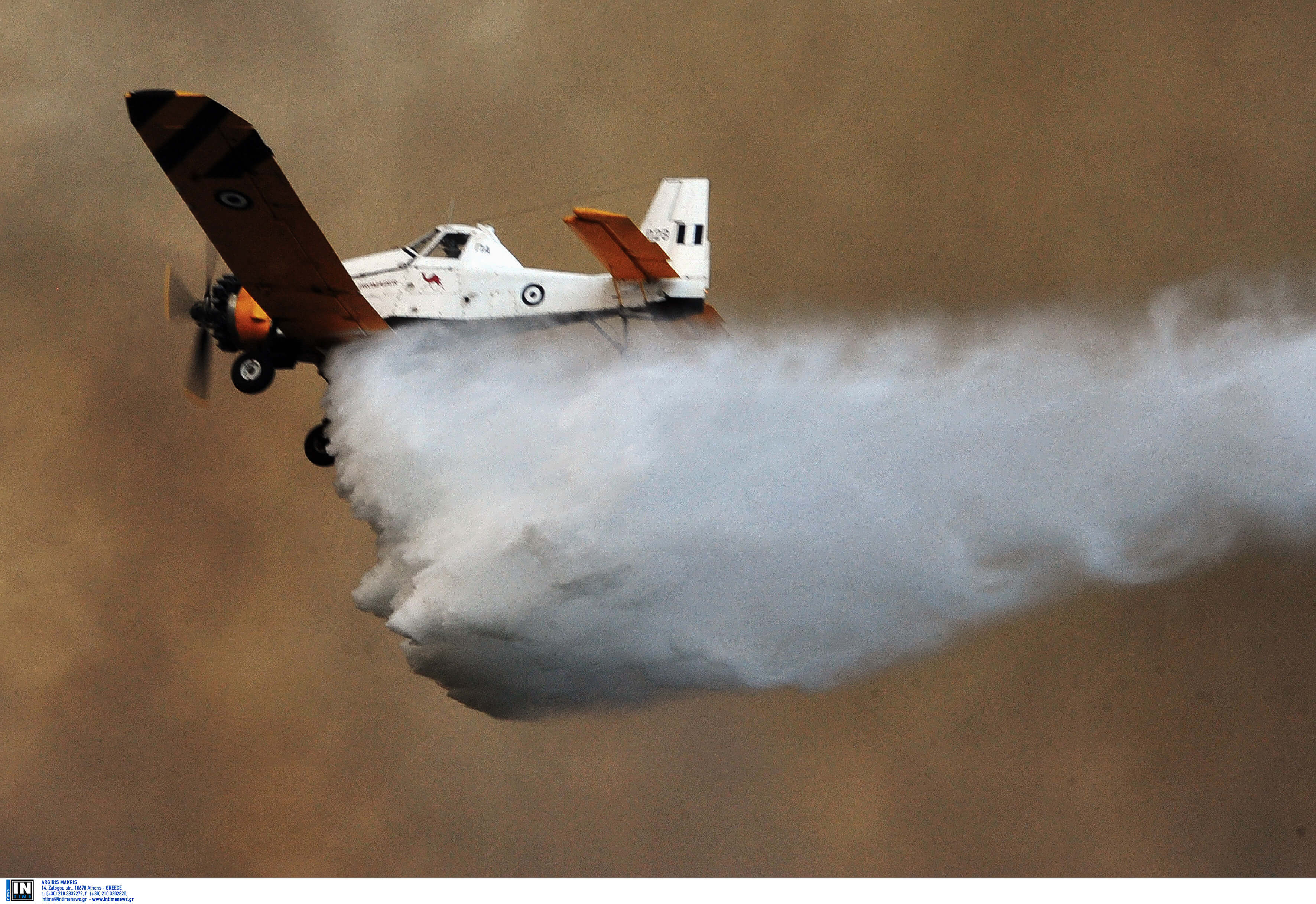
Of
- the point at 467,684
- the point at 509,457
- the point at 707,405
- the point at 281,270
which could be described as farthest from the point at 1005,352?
the point at 281,270

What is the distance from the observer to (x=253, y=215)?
47.7 ft

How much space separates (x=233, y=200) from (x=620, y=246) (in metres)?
4.90

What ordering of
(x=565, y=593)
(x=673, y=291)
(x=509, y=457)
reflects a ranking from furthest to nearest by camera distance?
(x=673, y=291)
(x=509, y=457)
(x=565, y=593)

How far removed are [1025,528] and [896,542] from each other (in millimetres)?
2045

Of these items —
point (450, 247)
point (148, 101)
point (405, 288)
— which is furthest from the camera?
point (450, 247)

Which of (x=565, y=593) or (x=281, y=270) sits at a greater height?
(x=281, y=270)

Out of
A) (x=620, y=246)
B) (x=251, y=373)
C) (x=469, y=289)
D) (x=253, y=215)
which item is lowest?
(x=251, y=373)

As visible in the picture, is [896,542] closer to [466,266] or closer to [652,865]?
[466,266]

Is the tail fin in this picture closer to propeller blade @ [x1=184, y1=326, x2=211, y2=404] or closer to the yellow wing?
the yellow wing

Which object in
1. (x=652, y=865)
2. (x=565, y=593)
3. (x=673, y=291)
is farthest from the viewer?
(x=652, y=865)

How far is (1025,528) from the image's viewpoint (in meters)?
16.1

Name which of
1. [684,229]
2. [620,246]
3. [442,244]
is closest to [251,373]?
[442,244]

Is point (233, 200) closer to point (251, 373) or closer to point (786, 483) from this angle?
point (251, 373)

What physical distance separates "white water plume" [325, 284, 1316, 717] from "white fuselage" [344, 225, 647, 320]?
17.5 inches
